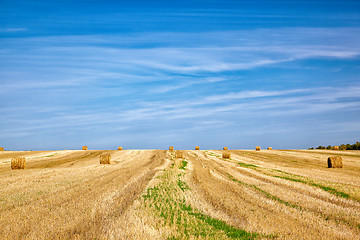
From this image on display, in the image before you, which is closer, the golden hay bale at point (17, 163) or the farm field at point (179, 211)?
the farm field at point (179, 211)

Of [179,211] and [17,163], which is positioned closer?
[179,211]

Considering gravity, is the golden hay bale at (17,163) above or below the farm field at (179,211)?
above

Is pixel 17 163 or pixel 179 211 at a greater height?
pixel 17 163

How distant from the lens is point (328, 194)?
1105 centimetres

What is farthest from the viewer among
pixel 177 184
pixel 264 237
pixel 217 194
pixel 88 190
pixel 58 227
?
pixel 177 184

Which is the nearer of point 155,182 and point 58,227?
point 58,227

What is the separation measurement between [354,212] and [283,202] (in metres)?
2.00

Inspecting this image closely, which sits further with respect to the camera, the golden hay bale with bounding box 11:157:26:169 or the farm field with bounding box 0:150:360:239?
the golden hay bale with bounding box 11:157:26:169

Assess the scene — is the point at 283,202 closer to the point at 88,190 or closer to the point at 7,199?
the point at 88,190

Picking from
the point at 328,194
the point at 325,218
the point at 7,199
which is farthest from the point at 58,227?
the point at 328,194

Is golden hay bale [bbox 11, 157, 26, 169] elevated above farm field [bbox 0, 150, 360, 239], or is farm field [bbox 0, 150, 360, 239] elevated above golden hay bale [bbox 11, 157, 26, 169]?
golden hay bale [bbox 11, 157, 26, 169]

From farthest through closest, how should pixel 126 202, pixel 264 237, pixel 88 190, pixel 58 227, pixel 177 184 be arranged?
1. pixel 177 184
2. pixel 88 190
3. pixel 126 202
4. pixel 58 227
5. pixel 264 237

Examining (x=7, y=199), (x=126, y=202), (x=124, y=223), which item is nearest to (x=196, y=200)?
(x=126, y=202)

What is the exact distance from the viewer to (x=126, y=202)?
9.34 metres
